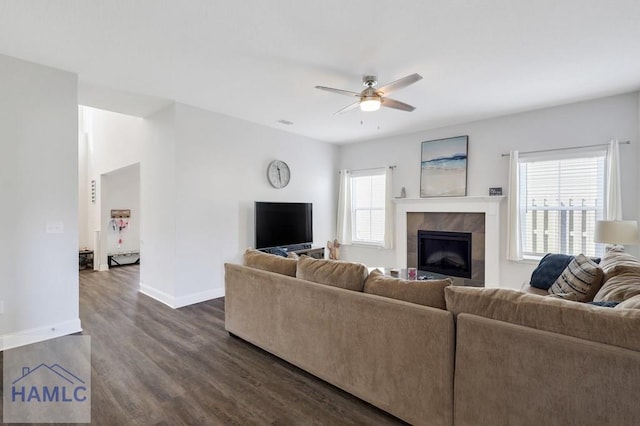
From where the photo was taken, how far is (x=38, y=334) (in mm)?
3098

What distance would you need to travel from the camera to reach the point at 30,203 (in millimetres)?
3045

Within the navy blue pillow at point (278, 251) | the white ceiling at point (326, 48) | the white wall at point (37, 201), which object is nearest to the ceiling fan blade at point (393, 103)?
the white ceiling at point (326, 48)

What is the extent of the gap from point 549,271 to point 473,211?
5.26ft

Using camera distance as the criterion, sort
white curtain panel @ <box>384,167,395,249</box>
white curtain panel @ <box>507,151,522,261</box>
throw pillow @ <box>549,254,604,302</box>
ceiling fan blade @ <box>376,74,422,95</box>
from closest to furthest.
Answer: throw pillow @ <box>549,254,604,302</box> < ceiling fan blade @ <box>376,74,422,95</box> < white curtain panel @ <box>507,151,522,261</box> < white curtain panel @ <box>384,167,395,249</box>

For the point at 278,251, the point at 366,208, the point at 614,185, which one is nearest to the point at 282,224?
the point at 278,251

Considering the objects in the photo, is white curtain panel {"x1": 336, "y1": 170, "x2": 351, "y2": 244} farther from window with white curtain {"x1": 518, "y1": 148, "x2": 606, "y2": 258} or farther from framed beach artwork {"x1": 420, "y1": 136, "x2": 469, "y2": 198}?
window with white curtain {"x1": 518, "y1": 148, "x2": 606, "y2": 258}

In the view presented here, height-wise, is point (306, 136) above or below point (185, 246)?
above

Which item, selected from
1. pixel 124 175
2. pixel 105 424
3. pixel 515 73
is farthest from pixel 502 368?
pixel 124 175

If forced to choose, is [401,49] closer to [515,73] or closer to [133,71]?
[515,73]

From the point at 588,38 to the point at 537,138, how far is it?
210cm

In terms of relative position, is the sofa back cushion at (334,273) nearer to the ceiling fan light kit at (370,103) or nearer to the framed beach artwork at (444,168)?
the ceiling fan light kit at (370,103)

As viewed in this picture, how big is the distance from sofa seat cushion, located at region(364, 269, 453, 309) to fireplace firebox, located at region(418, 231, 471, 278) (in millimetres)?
3434

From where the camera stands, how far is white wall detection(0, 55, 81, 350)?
9.62 feet

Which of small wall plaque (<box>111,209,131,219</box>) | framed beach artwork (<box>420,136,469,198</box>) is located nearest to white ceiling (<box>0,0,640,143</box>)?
framed beach artwork (<box>420,136,469,198</box>)
